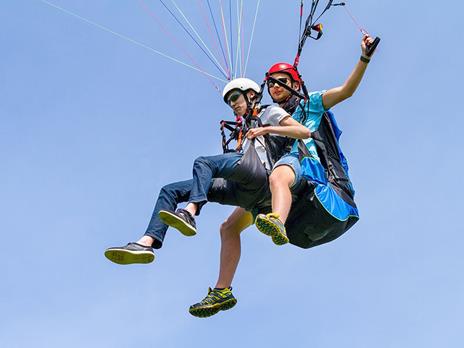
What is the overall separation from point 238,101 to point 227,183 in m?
0.87

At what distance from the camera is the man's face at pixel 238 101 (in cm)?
842

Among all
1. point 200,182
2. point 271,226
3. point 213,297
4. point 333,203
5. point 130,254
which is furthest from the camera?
point 213,297

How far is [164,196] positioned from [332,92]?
76.9 inches

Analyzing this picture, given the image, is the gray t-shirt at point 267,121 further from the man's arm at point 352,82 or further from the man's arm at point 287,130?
the man's arm at point 352,82

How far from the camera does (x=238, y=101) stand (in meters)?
8.46

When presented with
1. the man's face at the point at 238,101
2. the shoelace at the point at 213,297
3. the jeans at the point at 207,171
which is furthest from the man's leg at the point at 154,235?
the shoelace at the point at 213,297

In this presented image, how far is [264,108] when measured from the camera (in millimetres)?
8320

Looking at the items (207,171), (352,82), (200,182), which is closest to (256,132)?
(207,171)

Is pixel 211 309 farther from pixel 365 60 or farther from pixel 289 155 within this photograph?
pixel 365 60

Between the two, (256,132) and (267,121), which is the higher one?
(267,121)

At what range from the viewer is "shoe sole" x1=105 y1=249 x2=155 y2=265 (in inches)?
283

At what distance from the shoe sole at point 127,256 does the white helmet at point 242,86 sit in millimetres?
1962

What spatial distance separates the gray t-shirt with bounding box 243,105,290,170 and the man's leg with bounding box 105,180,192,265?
717mm

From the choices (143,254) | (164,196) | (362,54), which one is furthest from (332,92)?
(143,254)
